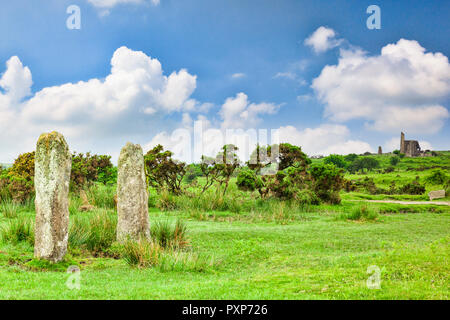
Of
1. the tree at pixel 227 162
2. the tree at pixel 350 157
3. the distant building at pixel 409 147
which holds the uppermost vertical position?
the distant building at pixel 409 147

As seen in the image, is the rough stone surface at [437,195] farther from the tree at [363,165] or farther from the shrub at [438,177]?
the tree at [363,165]

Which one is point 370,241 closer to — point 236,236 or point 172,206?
point 236,236

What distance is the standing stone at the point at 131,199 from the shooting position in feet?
36.8

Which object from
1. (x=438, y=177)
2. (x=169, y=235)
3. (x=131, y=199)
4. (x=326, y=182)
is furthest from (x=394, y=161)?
(x=131, y=199)

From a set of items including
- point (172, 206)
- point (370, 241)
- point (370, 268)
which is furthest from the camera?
point (172, 206)

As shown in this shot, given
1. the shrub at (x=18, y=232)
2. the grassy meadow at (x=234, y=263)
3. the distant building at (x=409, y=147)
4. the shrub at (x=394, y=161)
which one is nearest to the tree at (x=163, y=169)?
the grassy meadow at (x=234, y=263)

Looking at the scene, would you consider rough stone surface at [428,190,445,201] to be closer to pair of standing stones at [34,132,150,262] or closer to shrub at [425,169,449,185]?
shrub at [425,169,449,185]

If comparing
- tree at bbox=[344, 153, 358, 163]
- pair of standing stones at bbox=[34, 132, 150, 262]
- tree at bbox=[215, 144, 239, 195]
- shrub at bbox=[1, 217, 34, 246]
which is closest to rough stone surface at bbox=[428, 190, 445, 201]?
tree at bbox=[215, 144, 239, 195]

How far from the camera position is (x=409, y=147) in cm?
10394

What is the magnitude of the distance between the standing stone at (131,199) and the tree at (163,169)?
12.9 metres

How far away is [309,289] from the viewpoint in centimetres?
655

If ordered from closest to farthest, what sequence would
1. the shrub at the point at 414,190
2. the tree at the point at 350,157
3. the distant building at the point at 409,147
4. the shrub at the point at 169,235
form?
the shrub at the point at 169,235 < the shrub at the point at 414,190 < the tree at the point at 350,157 < the distant building at the point at 409,147
